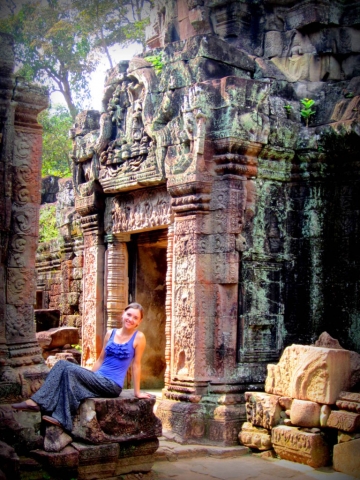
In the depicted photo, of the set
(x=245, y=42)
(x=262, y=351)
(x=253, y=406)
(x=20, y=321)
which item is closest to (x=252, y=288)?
(x=262, y=351)

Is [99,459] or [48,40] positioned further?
[48,40]

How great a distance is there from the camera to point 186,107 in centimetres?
855

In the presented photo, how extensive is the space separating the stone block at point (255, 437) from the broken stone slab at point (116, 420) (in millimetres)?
1511

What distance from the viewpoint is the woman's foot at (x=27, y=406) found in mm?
6316

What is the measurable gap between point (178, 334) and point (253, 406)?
129 centimetres

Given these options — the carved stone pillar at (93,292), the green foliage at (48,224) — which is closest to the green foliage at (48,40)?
the green foliage at (48,224)

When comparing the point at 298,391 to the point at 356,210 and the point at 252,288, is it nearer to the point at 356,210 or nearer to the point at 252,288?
the point at 252,288

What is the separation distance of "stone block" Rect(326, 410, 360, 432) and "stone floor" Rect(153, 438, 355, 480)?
1.49 ft

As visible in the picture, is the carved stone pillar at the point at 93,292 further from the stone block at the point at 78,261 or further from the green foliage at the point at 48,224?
the green foliage at the point at 48,224

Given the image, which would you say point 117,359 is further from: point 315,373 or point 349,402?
point 349,402

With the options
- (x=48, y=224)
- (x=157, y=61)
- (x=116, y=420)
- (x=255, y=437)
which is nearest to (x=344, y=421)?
(x=255, y=437)

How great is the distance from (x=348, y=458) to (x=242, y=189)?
325cm

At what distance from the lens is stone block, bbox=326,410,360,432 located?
6.83 meters

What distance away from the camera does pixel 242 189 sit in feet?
27.9
